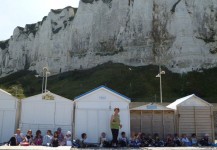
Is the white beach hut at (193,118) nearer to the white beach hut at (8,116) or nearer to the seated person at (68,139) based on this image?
the seated person at (68,139)

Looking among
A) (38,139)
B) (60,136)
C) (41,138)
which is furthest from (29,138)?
(60,136)

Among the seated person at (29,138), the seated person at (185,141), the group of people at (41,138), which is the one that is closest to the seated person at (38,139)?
the group of people at (41,138)

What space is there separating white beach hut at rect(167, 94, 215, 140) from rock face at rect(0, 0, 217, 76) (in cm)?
4148

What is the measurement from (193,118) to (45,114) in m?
9.21

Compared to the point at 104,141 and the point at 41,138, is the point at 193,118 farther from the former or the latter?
the point at 41,138

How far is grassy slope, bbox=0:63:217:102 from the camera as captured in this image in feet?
170

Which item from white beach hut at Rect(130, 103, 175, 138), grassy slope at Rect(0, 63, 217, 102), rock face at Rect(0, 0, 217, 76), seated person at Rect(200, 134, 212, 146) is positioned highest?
rock face at Rect(0, 0, 217, 76)

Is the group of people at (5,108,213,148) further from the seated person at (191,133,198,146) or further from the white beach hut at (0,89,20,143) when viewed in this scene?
the white beach hut at (0,89,20,143)

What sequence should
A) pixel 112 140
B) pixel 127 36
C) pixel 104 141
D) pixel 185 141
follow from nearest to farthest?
1. pixel 112 140
2. pixel 104 141
3. pixel 185 141
4. pixel 127 36

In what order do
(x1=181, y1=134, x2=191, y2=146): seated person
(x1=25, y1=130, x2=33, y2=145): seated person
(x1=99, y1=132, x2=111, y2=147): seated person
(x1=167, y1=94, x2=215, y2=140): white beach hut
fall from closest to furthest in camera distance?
(x1=99, y1=132, x2=111, y2=147): seated person, (x1=25, y1=130, x2=33, y2=145): seated person, (x1=181, y1=134, x2=191, y2=146): seated person, (x1=167, y1=94, x2=215, y2=140): white beach hut

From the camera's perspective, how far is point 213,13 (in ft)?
212

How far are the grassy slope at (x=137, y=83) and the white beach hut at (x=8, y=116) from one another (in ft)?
102

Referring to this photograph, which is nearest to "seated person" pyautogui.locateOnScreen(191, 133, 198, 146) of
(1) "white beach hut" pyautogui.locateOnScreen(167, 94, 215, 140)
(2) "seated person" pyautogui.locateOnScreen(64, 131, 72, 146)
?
(1) "white beach hut" pyautogui.locateOnScreen(167, 94, 215, 140)

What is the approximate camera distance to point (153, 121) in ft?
65.9
